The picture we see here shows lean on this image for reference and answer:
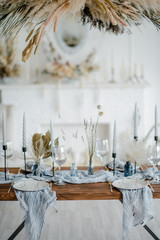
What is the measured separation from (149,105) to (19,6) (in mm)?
3089

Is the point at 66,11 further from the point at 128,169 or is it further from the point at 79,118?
the point at 79,118

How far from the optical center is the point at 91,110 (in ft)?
14.0

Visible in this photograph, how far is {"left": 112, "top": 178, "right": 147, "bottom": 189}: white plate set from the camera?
5.65ft

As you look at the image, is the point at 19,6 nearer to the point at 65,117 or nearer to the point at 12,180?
the point at 12,180

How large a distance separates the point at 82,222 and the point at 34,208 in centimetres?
101

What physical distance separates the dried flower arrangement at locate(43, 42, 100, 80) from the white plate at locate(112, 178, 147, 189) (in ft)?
8.34

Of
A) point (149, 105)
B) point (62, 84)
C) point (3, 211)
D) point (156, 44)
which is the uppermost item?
point (156, 44)

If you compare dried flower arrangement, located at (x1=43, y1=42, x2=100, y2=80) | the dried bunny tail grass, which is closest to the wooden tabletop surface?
the dried bunny tail grass

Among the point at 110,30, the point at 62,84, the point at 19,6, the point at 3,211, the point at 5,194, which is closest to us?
the point at 19,6

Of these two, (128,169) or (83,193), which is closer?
(83,193)

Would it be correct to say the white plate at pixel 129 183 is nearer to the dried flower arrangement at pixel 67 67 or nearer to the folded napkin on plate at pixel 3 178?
the folded napkin on plate at pixel 3 178

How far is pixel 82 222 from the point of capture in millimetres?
2549

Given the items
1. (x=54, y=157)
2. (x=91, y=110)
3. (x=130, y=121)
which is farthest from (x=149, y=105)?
(x=54, y=157)

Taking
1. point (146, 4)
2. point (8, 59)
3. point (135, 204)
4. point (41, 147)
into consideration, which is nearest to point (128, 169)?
point (135, 204)
